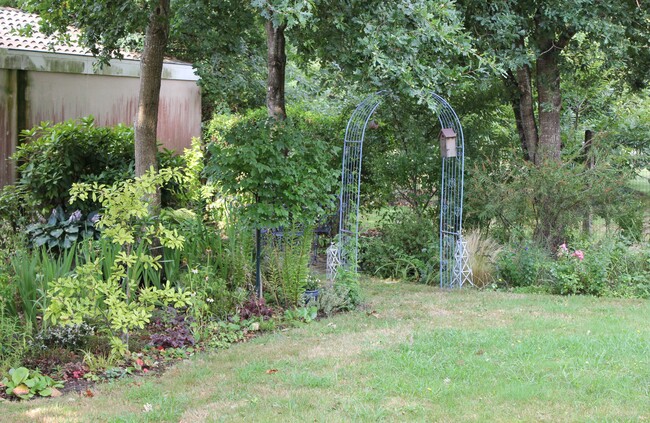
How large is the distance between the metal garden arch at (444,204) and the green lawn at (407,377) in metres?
1.71

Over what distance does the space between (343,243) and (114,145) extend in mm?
3647

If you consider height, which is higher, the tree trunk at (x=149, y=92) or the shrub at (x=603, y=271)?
the tree trunk at (x=149, y=92)

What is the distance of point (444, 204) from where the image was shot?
965 centimetres

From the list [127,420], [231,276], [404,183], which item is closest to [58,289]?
[127,420]

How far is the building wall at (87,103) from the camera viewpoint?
10.4m

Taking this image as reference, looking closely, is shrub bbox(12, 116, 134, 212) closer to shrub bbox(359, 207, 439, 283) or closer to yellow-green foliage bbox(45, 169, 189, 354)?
shrub bbox(359, 207, 439, 283)

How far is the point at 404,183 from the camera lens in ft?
33.6

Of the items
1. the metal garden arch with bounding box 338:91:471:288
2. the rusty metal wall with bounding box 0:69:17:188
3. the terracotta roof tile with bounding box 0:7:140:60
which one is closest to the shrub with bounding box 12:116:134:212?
the rusty metal wall with bounding box 0:69:17:188

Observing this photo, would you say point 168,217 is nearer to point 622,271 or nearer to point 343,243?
point 343,243

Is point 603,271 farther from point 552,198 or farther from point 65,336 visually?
point 65,336

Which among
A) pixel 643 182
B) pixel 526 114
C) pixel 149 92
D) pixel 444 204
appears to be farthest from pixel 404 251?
pixel 643 182

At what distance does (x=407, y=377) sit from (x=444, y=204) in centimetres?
502

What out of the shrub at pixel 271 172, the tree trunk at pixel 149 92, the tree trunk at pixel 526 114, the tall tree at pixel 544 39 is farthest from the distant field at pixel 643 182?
the tree trunk at pixel 149 92

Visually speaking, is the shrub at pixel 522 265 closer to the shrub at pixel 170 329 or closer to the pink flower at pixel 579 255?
the pink flower at pixel 579 255
